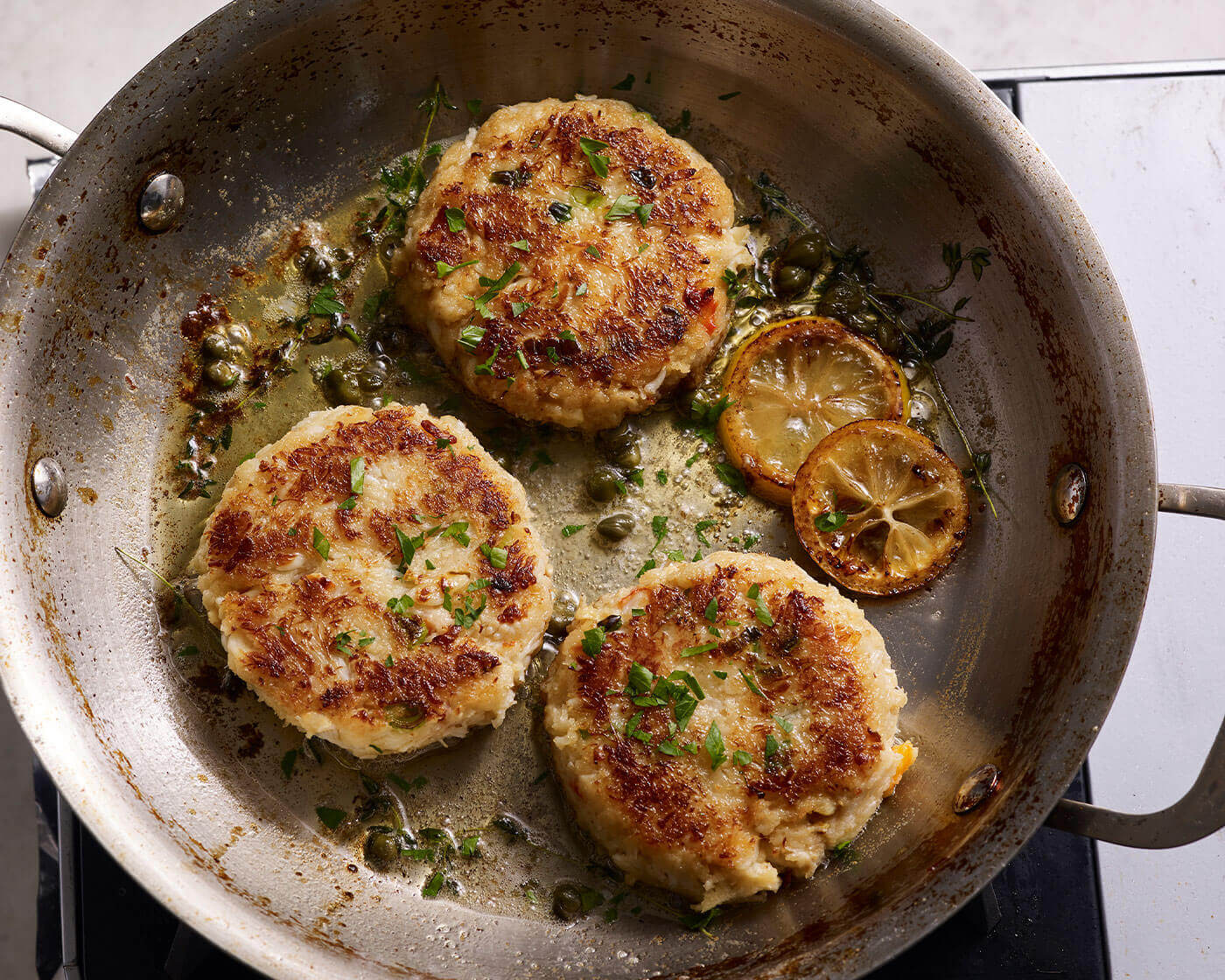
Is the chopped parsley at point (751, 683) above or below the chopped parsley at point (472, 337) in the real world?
below

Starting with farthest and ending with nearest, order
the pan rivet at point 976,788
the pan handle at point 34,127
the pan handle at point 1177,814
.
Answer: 1. the pan rivet at point 976,788
2. the pan handle at point 34,127
3. the pan handle at point 1177,814

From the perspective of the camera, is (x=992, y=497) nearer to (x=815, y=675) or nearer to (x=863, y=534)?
(x=863, y=534)

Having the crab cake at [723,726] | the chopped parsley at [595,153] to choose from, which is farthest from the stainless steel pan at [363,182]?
the chopped parsley at [595,153]

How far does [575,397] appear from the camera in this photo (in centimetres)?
315

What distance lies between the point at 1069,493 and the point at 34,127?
334 cm

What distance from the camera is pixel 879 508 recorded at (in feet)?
10.5

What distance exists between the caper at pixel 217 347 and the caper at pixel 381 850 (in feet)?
5.49

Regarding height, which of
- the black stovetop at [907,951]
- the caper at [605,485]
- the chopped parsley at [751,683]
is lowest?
the black stovetop at [907,951]

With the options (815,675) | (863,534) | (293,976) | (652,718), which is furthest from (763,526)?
(293,976)

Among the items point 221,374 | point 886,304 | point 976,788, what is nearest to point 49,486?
point 221,374

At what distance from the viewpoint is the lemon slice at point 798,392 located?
3.30 metres

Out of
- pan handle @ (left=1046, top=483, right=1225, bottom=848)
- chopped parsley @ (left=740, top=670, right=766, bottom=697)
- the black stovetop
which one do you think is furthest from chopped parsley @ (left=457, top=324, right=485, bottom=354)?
pan handle @ (left=1046, top=483, right=1225, bottom=848)

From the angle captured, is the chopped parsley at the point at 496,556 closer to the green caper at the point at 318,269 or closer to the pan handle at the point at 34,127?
the green caper at the point at 318,269

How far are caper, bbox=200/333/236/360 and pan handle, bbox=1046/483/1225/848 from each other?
298 centimetres
